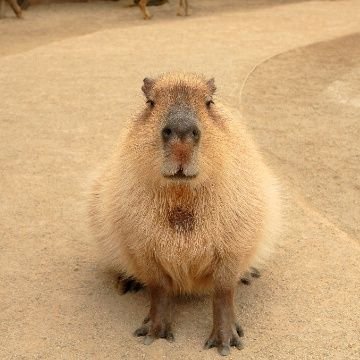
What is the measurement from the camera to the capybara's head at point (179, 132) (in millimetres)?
2488

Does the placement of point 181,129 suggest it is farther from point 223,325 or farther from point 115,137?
point 115,137

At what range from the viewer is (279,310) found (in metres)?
3.12

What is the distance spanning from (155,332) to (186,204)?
575 millimetres

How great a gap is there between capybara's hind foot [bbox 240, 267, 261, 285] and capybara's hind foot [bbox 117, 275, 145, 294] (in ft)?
1.57

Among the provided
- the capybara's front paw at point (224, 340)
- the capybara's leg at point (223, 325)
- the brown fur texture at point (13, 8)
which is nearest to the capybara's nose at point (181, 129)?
the capybara's leg at point (223, 325)

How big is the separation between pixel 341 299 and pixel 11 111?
12.7 ft

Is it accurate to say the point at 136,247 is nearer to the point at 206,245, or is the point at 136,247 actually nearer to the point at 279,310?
the point at 206,245

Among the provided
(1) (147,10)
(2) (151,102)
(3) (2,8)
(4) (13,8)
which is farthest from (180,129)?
(1) (147,10)

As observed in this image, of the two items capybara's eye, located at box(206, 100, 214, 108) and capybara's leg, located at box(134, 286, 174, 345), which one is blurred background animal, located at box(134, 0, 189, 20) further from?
capybara's leg, located at box(134, 286, 174, 345)

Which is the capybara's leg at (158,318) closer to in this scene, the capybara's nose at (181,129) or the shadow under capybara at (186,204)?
the shadow under capybara at (186,204)

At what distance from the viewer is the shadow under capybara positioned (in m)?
2.59

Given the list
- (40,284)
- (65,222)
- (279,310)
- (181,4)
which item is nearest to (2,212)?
(65,222)

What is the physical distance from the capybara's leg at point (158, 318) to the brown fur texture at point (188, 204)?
5 centimetres

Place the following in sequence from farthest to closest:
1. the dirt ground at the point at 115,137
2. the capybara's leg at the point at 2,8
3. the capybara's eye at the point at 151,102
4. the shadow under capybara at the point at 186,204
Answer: the capybara's leg at the point at 2,8 → the dirt ground at the point at 115,137 → the capybara's eye at the point at 151,102 → the shadow under capybara at the point at 186,204
